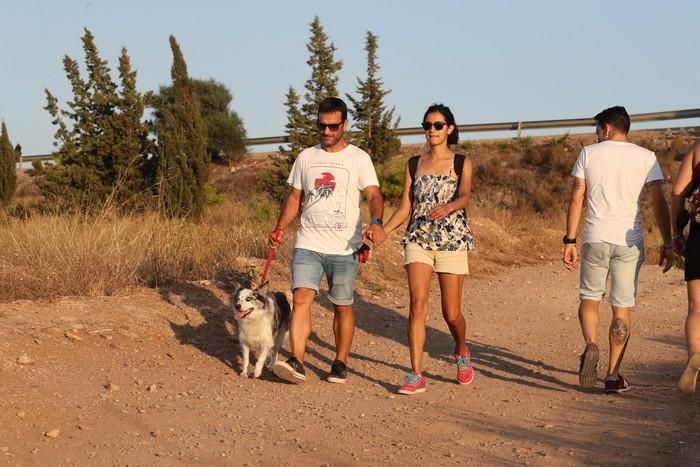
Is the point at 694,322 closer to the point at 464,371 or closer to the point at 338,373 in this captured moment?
the point at 464,371

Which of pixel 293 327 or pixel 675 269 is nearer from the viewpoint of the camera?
pixel 293 327

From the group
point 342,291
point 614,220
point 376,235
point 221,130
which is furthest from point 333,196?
point 221,130

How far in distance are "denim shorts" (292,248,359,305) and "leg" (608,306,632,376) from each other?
7.03ft

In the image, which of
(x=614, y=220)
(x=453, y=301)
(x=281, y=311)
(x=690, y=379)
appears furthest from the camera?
(x=281, y=311)

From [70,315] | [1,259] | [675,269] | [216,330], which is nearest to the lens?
[70,315]

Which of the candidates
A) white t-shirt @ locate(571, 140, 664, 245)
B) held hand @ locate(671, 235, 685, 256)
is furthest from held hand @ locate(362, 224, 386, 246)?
held hand @ locate(671, 235, 685, 256)

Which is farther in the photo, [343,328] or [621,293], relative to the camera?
[343,328]

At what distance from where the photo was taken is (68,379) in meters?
7.50

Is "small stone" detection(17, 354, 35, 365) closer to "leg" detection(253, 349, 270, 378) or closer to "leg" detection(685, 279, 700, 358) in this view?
"leg" detection(253, 349, 270, 378)

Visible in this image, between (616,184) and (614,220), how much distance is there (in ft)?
0.93

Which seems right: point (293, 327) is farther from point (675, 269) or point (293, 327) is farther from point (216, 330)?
point (675, 269)

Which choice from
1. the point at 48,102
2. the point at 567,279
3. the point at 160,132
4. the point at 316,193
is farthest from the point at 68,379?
the point at 48,102

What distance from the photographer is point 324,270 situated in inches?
315

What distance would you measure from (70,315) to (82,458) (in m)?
3.71
